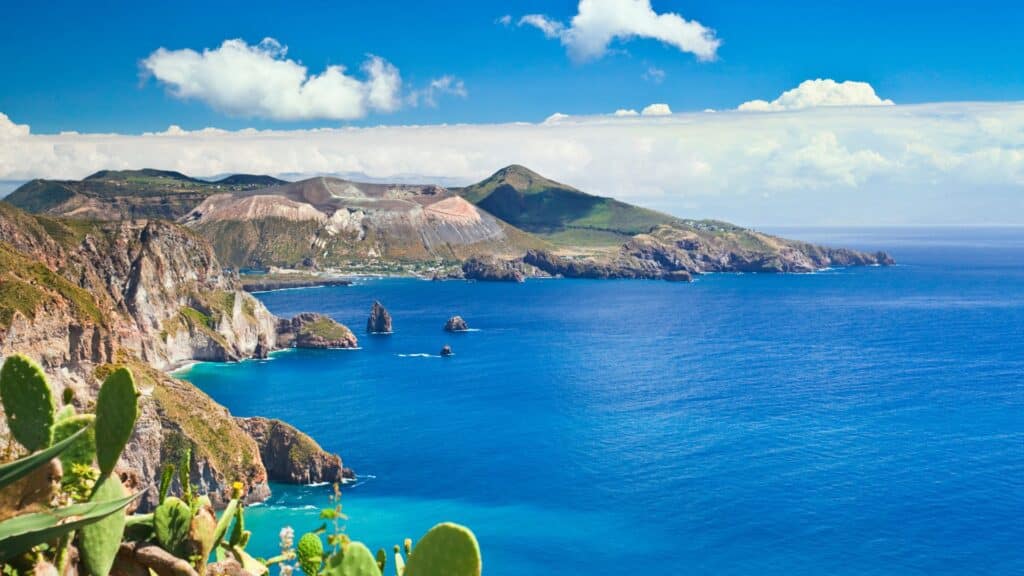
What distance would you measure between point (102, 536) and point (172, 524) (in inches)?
47.2

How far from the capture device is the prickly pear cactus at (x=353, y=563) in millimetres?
9984

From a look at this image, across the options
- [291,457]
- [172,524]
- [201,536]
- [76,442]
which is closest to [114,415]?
[76,442]

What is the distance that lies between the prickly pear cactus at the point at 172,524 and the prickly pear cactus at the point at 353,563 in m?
2.31

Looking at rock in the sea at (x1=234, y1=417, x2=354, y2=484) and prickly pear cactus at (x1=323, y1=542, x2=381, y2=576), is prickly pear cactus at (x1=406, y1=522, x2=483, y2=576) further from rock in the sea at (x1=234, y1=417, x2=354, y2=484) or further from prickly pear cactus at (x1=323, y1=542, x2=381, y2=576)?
rock in the sea at (x1=234, y1=417, x2=354, y2=484)

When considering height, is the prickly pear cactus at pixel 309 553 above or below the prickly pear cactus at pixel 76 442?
below

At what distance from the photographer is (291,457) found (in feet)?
322

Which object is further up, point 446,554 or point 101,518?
point 101,518

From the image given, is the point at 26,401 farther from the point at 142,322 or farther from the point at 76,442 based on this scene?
the point at 142,322

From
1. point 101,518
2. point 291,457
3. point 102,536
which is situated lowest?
point 291,457

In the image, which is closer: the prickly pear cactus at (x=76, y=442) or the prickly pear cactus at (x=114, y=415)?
the prickly pear cactus at (x=114, y=415)

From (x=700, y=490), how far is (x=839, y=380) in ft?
220

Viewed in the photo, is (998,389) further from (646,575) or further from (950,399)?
(646,575)

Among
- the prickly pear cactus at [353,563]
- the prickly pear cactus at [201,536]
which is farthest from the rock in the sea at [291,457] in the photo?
the prickly pear cactus at [353,563]

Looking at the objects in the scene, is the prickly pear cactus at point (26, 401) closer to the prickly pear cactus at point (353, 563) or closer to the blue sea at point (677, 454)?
the prickly pear cactus at point (353, 563)
